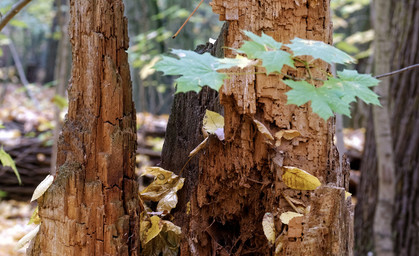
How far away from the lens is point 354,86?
1.00 meters

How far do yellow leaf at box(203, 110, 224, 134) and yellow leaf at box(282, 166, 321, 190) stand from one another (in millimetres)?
298

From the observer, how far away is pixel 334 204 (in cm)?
121

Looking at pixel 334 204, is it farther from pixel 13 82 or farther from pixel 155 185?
pixel 13 82

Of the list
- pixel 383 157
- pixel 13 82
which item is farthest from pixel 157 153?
pixel 13 82

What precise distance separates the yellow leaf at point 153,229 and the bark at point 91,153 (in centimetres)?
11

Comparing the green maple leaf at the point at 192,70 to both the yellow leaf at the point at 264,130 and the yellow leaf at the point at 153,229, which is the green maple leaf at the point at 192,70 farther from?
the yellow leaf at the point at 153,229

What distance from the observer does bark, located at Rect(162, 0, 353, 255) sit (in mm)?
1229

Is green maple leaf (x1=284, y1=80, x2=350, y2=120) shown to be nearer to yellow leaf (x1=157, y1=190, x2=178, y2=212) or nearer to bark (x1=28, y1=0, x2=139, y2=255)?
bark (x1=28, y1=0, x2=139, y2=255)

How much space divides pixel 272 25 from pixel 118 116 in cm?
61

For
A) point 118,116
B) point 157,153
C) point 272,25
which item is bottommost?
point 157,153

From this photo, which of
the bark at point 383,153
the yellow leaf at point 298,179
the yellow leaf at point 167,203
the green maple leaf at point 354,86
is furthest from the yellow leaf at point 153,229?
the bark at point 383,153

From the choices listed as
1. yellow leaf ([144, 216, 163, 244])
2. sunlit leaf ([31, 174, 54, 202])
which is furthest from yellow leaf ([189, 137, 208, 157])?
sunlit leaf ([31, 174, 54, 202])

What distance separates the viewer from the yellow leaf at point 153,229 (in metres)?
1.37

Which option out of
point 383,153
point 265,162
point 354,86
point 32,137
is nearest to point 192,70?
point 354,86
